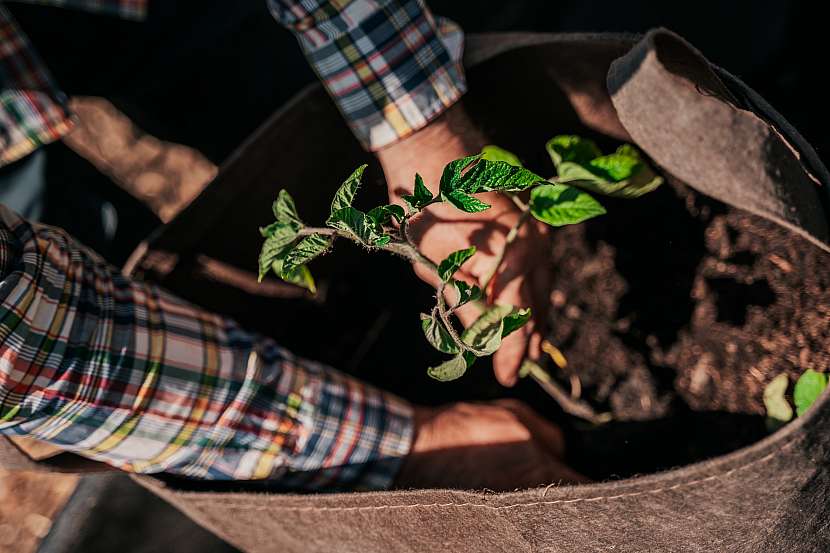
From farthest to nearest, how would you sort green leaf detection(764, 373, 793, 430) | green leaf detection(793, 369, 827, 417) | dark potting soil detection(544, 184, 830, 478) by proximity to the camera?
dark potting soil detection(544, 184, 830, 478) < green leaf detection(764, 373, 793, 430) < green leaf detection(793, 369, 827, 417)

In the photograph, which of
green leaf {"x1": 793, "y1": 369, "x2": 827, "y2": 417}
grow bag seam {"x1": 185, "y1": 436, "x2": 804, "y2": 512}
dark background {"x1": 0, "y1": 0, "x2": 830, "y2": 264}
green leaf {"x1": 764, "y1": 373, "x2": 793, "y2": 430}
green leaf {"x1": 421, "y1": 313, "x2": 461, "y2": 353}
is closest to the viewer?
grow bag seam {"x1": 185, "y1": 436, "x2": 804, "y2": 512}

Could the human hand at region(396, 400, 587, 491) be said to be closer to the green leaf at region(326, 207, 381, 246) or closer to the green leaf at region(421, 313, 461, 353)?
the green leaf at region(421, 313, 461, 353)

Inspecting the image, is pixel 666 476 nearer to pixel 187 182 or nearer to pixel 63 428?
pixel 63 428

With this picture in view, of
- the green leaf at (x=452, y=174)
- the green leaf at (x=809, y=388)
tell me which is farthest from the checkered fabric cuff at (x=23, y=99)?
the green leaf at (x=809, y=388)

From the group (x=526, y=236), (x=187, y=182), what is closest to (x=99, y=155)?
(x=187, y=182)

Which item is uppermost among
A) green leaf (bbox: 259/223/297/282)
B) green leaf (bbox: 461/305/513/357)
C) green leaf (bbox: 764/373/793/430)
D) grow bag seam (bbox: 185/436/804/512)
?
green leaf (bbox: 259/223/297/282)

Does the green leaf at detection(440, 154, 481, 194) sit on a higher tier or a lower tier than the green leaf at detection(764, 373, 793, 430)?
higher

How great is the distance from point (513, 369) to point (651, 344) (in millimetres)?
352

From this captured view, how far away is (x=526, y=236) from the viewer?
0.80 m

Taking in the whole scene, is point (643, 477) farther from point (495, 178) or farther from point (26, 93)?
point (26, 93)

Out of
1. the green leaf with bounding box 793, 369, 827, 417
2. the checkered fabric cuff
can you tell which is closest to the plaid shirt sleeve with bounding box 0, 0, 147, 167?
the checkered fabric cuff

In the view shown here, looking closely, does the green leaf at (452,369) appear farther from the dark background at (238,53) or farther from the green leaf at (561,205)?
the dark background at (238,53)

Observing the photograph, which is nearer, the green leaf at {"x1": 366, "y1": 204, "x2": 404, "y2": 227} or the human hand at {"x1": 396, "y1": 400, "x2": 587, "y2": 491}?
the green leaf at {"x1": 366, "y1": 204, "x2": 404, "y2": 227}

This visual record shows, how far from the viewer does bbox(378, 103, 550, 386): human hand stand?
2.39 feet
